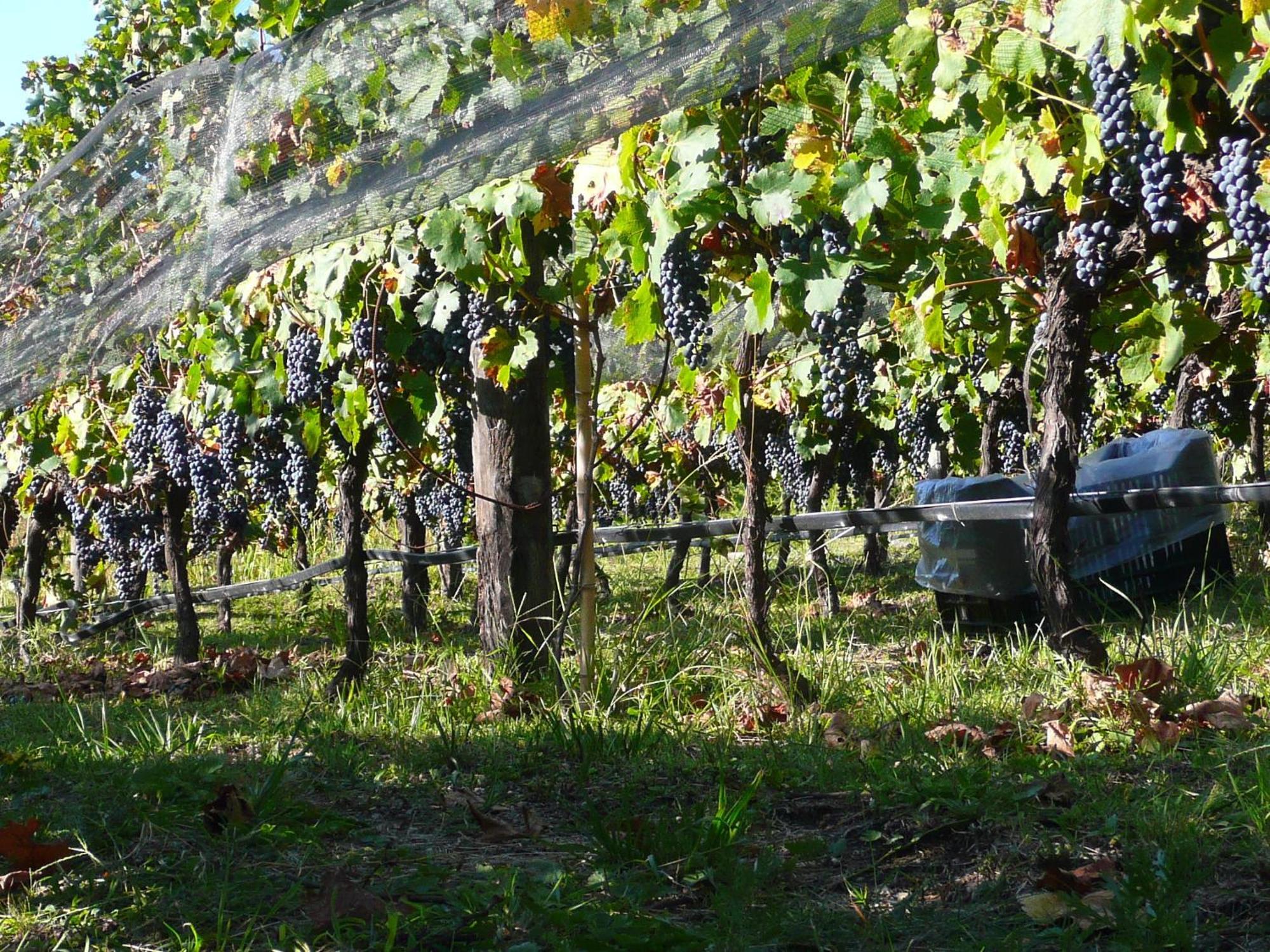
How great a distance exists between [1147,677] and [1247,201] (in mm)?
1734

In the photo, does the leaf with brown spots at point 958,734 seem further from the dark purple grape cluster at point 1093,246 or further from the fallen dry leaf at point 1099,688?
the dark purple grape cluster at point 1093,246

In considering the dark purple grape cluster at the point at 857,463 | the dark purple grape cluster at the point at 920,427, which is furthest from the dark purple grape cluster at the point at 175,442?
the dark purple grape cluster at the point at 857,463

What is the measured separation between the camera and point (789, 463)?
33.6ft

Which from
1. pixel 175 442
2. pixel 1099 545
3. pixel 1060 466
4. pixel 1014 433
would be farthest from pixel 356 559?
pixel 1014 433

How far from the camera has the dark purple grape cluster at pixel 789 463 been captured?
10.1 meters

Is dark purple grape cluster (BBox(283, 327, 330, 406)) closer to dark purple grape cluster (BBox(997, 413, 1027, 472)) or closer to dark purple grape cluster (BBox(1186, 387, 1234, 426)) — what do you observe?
dark purple grape cluster (BBox(997, 413, 1027, 472))

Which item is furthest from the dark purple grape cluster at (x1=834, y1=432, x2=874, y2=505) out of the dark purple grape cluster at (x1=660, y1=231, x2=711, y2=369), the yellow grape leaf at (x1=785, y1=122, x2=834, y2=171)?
the yellow grape leaf at (x1=785, y1=122, x2=834, y2=171)

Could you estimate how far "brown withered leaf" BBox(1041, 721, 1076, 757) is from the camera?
3197 mm

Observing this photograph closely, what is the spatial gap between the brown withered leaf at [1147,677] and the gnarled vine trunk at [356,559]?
9.65ft

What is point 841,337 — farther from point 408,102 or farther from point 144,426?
point 144,426

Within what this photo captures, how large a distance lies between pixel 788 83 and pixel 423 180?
112 cm

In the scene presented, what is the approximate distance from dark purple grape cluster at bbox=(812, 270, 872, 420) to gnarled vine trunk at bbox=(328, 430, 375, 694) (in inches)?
76.6

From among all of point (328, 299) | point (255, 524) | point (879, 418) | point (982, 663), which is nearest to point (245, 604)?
point (255, 524)

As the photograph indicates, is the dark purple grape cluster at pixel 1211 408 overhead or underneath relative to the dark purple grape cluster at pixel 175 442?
underneath
